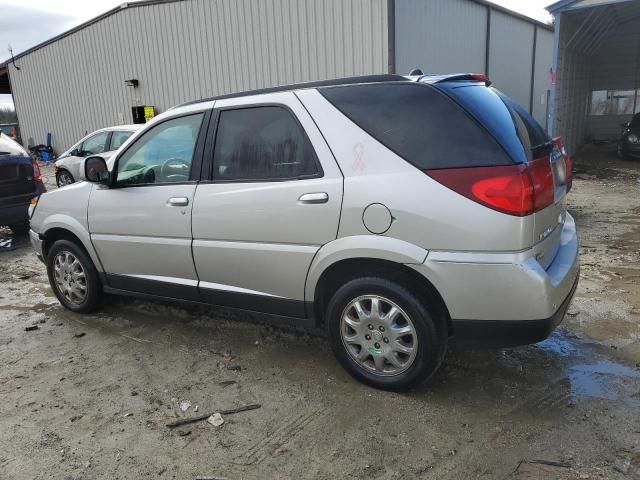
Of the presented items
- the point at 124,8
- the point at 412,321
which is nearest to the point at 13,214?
the point at 412,321

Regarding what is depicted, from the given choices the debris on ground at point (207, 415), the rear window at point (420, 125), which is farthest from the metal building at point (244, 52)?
the debris on ground at point (207, 415)

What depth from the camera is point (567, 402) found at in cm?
302

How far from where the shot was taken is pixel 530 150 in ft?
9.21

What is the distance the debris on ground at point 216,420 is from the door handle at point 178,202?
1.46 meters

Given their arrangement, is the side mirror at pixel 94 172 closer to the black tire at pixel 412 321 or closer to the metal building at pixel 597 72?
the black tire at pixel 412 321

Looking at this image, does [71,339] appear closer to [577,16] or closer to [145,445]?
[145,445]

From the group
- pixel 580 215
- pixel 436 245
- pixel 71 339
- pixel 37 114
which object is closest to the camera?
pixel 436 245

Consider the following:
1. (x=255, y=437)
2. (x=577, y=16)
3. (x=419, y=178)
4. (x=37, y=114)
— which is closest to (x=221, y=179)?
(x=419, y=178)

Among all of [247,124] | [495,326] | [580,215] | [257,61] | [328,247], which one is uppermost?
[257,61]

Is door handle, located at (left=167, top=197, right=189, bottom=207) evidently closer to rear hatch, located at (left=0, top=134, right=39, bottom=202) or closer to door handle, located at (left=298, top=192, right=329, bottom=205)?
door handle, located at (left=298, top=192, right=329, bottom=205)

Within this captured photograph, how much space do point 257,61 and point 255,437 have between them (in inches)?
481

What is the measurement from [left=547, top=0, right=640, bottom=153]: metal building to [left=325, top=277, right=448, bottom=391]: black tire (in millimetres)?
11390

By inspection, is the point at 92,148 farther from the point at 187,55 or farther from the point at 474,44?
the point at 474,44

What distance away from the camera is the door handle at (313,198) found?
120 inches
